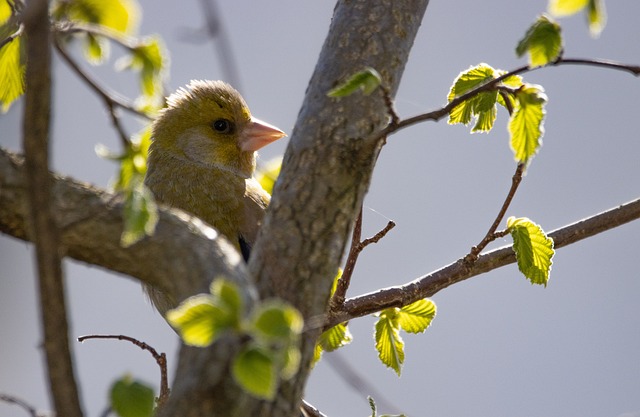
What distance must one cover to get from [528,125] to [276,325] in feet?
3.16

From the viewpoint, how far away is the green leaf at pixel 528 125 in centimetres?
201

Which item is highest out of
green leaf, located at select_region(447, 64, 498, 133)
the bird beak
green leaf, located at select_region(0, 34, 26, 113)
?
the bird beak

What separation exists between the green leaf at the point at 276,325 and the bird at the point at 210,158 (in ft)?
7.73

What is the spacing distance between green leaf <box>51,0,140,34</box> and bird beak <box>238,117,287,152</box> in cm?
266

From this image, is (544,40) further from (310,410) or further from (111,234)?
(310,410)

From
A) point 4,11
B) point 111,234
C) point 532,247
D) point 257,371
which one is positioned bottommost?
point 257,371

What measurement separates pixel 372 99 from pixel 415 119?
0.93 ft

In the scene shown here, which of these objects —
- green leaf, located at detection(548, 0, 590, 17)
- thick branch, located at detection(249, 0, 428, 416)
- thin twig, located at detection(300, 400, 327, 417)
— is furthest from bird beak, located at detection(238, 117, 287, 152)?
green leaf, located at detection(548, 0, 590, 17)

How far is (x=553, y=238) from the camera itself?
2.83 meters

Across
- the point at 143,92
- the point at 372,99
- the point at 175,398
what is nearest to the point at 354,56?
the point at 372,99

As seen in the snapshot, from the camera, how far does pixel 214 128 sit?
15.3 feet

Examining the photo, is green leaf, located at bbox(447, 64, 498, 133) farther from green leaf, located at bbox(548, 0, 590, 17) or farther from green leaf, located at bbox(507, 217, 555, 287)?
green leaf, located at bbox(548, 0, 590, 17)

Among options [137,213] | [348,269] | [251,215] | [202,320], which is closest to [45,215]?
[137,213]

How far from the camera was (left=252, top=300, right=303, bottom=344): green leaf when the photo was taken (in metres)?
1.31
